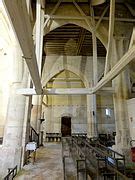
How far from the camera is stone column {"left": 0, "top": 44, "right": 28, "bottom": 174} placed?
20.5 feet

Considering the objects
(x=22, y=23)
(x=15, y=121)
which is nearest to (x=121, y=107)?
(x=15, y=121)

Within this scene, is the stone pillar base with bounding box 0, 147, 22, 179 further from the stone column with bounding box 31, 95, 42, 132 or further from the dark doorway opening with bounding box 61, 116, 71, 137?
the dark doorway opening with bounding box 61, 116, 71, 137

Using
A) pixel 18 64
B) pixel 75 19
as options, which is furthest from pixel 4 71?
pixel 75 19

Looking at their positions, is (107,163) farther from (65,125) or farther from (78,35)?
(65,125)

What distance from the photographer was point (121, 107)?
313 inches

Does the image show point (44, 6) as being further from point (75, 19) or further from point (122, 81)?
point (122, 81)

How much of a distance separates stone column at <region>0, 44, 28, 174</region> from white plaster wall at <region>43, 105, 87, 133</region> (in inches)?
459

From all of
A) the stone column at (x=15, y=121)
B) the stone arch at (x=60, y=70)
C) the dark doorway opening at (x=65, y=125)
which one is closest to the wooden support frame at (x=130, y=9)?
the stone column at (x=15, y=121)

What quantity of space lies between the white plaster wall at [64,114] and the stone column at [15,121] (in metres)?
11.7

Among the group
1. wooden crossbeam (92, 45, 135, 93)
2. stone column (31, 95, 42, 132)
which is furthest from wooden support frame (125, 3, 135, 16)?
stone column (31, 95, 42, 132)

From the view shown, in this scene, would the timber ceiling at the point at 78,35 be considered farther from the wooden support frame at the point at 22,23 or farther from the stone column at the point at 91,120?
the wooden support frame at the point at 22,23

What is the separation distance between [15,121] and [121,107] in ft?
15.2

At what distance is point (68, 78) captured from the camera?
17328 mm

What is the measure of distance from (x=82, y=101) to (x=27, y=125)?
39.6 ft
